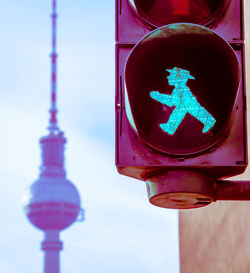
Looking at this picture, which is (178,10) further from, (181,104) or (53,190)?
(53,190)

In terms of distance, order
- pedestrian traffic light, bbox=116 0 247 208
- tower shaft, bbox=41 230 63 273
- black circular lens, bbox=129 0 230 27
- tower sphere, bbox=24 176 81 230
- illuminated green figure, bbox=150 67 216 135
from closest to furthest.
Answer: pedestrian traffic light, bbox=116 0 247 208, illuminated green figure, bbox=150 67 216 135, black circular lens, bbox=129 0 230 27, tower sphere, bbox=24 176 81 230, tower shaft, bbox=41 230 63 273

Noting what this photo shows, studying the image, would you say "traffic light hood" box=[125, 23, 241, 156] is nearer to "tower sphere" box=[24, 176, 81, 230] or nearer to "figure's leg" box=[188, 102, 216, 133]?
"figure's leg" box=[188, 102, 216, 133]

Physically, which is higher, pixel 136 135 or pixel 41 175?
pixel 41 175

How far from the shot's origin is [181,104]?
2.62 meters

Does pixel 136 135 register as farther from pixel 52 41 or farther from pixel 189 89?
pixel 52 41

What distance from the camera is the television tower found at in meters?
110

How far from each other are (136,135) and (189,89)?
238 millimetres

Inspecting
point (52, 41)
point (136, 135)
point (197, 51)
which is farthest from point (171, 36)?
point (52, 41)

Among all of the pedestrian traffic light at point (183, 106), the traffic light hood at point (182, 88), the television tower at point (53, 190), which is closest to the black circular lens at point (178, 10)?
the pedestrian traffic light at point (183, 106)

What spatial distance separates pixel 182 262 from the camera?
609cm

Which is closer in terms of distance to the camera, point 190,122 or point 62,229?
point 190,122

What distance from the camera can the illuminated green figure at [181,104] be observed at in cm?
262

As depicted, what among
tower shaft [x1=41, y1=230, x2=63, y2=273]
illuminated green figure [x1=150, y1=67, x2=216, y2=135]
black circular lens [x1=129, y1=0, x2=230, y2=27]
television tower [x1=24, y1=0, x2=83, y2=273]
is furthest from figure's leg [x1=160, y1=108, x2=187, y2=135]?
tower shaft [x1=41, y1=230, x2=63, y2=273]

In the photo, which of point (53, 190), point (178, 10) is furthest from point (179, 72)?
point (53, 190)
